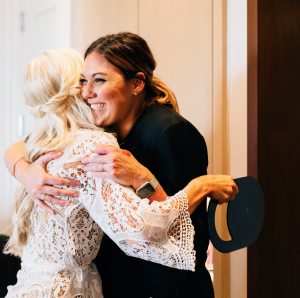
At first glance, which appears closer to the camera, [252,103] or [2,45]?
[252,103]

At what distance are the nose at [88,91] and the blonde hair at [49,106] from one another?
0.8 inches

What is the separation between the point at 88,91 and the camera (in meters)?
1.20

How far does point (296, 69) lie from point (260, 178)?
0.74 meters

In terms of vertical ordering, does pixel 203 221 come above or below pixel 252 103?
below

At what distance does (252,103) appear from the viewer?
5.75 ft

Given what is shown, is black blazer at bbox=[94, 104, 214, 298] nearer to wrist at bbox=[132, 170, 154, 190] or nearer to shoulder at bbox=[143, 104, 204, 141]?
shoulder at bbox=[143, 104, 204, 141]

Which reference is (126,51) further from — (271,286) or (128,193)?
(271,286)

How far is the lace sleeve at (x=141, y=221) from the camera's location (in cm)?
90

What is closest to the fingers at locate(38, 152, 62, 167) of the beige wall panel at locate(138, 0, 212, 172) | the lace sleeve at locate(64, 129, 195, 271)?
the lace sleeve at locate(64, 129, 195, 271)

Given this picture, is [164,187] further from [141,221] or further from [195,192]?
[141,221]

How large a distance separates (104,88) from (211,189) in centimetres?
56

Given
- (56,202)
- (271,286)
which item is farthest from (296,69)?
(56,202)

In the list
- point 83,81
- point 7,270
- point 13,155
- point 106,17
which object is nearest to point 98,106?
point 83,81

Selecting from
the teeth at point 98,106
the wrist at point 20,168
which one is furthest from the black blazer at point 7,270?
the teeth at point 98,106
